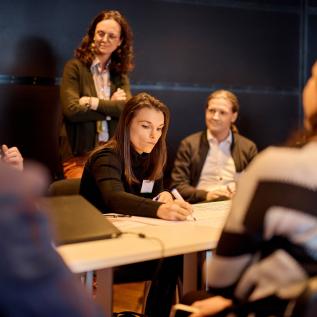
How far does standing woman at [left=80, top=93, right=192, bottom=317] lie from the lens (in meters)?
2.46

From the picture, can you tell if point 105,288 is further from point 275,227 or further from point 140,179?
point 275,227

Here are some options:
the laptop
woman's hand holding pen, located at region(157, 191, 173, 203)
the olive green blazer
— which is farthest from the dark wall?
the laptop

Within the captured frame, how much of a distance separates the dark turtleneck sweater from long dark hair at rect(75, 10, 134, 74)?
41.9 inches

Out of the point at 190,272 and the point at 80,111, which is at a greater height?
the point at 80,111

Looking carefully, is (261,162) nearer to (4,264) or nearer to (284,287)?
(284,287)

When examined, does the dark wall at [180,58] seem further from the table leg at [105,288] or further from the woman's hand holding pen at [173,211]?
the table leg at [105,288]

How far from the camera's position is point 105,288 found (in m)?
2.26

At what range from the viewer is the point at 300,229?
1346 millimetres

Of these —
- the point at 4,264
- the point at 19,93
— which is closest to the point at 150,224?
the point at 4,264

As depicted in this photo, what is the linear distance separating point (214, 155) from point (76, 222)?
91.8 inches

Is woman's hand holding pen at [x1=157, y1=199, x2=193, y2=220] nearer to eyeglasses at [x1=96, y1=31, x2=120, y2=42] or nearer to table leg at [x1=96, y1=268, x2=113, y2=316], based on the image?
table leg at [x1=96, y1=268, x2=113, y2=316]

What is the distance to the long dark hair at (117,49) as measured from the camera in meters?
3.65

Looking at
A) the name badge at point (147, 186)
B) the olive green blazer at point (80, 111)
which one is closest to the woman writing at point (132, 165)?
the name badge at point (147, 186)

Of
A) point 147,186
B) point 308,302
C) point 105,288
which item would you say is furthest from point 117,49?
point 308,302
